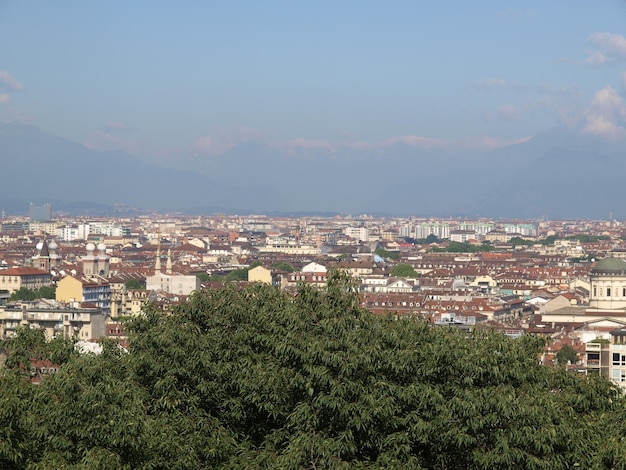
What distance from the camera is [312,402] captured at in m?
16.1

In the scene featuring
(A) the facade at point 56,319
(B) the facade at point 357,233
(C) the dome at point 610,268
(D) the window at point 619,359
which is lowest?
(B) the facade at point 357,233

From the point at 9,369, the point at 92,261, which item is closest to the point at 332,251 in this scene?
the point at 92,261

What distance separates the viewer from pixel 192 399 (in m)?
16.8

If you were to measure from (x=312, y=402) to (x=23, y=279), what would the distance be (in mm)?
62425

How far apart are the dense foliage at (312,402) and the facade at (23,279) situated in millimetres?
58594

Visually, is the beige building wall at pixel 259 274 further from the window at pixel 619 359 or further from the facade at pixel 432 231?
the facade at pixel 432 231

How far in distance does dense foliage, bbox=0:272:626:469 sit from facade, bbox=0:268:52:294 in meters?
58.6

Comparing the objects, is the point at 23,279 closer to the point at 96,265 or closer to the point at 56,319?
the point at 96,265

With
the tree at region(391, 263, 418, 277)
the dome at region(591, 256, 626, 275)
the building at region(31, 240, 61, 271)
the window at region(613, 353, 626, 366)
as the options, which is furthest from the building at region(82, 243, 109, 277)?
the window at region(613, 353, 626, 366)

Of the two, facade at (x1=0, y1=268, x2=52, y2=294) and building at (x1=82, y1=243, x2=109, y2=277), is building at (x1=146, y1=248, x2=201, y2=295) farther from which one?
building at (x1=82, y1=243, x2=109, y2=277)

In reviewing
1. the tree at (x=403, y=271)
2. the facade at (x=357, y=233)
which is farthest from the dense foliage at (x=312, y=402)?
the facade at (x=357, y=233)

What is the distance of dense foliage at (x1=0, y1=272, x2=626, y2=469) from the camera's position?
15203 millimetres

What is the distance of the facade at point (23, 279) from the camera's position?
7612 centimetres

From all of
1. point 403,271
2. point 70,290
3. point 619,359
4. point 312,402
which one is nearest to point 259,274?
point 403,271
